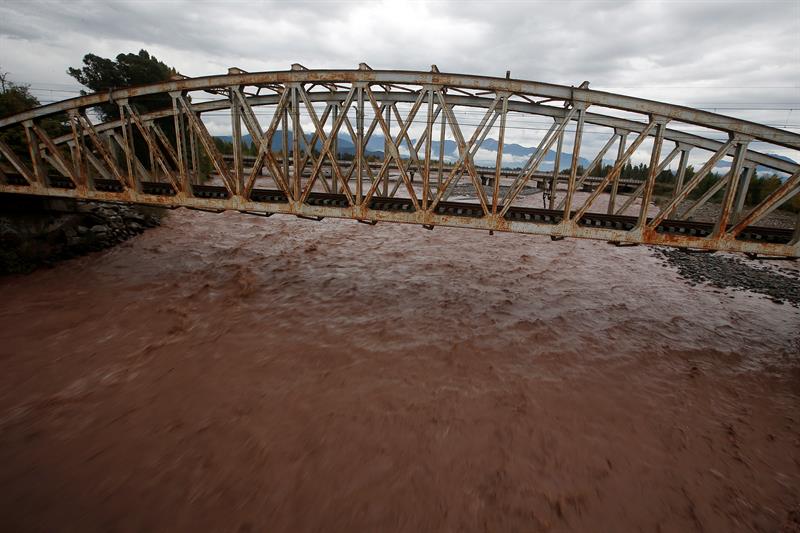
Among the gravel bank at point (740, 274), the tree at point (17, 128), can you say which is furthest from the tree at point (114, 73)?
the gravel bank at point (740, 274)

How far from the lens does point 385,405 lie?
288 inches

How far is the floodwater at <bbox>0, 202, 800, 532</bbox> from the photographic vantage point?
5230 millimetres

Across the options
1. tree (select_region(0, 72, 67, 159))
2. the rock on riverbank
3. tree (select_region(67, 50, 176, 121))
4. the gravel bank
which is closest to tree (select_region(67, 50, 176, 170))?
tree (select_region(67, 50, 176, 121))

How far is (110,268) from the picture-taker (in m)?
14.2

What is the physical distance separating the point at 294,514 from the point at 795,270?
25.8 meters

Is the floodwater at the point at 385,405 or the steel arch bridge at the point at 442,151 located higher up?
the steel arch bridge at the point at 442,151

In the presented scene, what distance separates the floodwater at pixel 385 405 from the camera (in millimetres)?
5230

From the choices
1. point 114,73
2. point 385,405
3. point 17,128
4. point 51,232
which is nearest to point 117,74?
point 114,73

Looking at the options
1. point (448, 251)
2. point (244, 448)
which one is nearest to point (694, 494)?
point (244, 448)

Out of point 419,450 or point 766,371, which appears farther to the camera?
point 766,371

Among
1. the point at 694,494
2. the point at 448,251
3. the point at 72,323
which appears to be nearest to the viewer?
the point at 694,494

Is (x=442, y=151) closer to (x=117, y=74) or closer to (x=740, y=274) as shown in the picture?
(x=740, y=274)

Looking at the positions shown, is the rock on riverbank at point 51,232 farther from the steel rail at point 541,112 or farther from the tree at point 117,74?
the tree at point 117,74

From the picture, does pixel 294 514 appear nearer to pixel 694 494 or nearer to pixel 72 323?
pixel 694 494
